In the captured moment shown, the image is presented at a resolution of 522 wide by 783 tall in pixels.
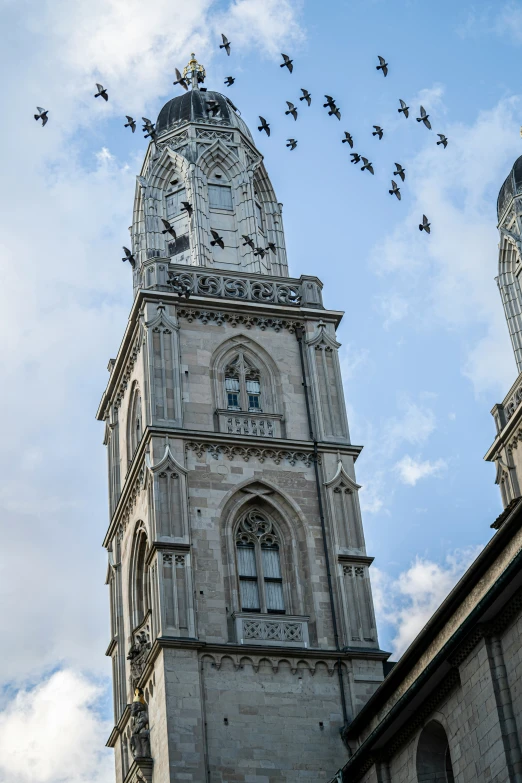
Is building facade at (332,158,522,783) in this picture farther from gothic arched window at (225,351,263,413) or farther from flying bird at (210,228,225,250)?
flying bird at (210,228,225,250)

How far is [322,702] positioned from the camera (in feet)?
131

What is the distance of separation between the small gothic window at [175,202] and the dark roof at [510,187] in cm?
1137

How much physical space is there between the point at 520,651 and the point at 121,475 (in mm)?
21603

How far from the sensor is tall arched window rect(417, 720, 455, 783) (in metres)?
32.6

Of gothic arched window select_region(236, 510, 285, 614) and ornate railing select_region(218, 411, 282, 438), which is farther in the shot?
ornate railing select_region(218, 411, 282, 438)

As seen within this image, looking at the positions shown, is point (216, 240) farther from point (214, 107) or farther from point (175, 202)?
point (175, 202)

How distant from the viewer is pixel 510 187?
171 ft

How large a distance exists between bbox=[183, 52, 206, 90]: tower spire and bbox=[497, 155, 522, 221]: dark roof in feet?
40.2

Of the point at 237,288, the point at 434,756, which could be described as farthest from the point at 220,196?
the point at 434,756

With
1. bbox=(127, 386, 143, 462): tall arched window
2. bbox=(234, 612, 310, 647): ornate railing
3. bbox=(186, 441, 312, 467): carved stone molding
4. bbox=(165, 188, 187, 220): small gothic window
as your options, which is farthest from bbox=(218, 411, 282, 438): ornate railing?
bbox=(165, 188, 187, 220): small gothic window

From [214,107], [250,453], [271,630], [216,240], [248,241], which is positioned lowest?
[271,630]

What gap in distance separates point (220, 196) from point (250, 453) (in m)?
11.7

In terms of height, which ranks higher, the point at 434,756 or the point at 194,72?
the point at 194,72

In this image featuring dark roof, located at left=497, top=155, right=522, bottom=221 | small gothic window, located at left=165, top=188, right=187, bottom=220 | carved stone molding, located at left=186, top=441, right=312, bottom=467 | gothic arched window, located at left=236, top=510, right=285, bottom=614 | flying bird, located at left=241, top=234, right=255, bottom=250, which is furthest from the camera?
dark roof, located at left=497, top=155, right=522, bottom=221
